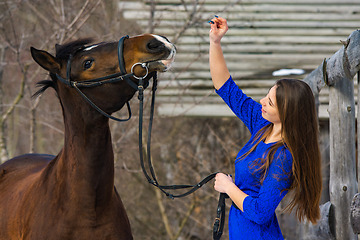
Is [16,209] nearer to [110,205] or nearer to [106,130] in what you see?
[110,205]

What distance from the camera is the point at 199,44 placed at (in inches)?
206

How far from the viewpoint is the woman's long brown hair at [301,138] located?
5.58ft

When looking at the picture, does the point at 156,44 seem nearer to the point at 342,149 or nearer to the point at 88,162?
the point at 88,162

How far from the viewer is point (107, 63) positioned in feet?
6.59

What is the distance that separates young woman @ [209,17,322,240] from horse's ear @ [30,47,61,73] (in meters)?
1.14

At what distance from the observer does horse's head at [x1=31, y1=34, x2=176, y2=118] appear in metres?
1.89

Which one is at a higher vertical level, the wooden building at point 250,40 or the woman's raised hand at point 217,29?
the wooden building at point 250,40

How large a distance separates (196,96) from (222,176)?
3756 millimetres

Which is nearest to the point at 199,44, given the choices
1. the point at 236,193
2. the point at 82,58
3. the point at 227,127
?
the point at 227,127

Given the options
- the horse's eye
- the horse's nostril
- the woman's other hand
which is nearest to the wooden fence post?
the woman's other hand

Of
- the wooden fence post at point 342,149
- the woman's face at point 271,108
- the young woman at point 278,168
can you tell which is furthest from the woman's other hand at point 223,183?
the wooden fence post at point 342,149

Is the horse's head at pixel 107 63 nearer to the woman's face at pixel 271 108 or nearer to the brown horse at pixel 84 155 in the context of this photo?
the brown horse at pixel 84 155

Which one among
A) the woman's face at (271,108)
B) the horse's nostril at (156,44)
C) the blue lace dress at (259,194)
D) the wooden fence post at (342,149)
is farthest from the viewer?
the wooden fence post at (342,149)

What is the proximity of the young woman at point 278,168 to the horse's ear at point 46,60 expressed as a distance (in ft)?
3.75
